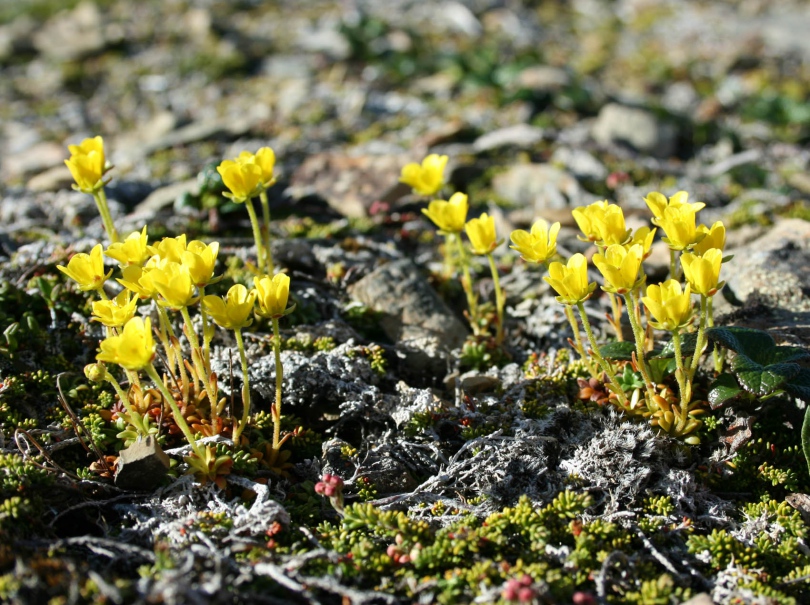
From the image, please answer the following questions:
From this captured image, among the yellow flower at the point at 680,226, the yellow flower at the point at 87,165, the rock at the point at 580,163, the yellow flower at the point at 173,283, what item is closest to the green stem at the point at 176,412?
the yellow flower at the point at 173,283

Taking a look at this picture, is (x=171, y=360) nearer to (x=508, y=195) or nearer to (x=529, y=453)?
(x=529, y=453)

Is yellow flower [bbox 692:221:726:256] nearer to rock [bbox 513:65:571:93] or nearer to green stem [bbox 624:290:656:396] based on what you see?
green stem [bbox 624:290:656:396]

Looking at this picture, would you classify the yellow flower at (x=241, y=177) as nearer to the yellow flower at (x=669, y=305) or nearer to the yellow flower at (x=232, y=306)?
the yellow flower at (x=232, y=306)

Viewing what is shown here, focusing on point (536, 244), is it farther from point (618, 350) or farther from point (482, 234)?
point (618, 350)

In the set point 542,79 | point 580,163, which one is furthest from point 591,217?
point 542,79

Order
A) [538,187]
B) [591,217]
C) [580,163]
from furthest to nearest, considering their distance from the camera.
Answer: [580,163]
[538,187]
[591,217]

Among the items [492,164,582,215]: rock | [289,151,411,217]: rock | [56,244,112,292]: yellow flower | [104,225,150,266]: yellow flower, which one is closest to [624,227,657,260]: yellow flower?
[104,225,150,266]: yellow flower

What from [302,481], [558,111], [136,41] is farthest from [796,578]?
[136,41]
